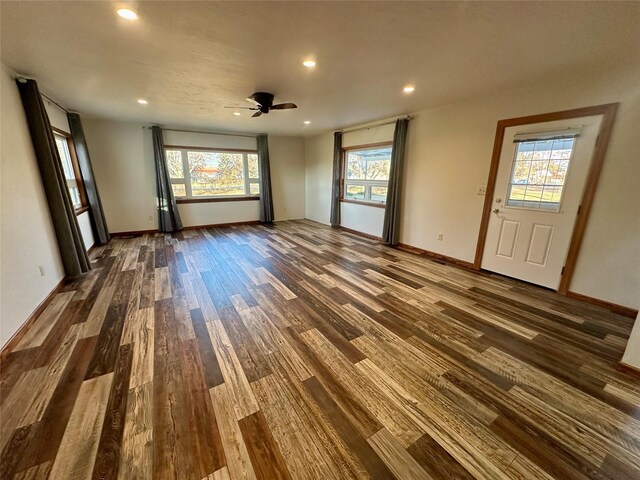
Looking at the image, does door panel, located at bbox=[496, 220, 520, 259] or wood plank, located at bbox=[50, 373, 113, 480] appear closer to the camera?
wood plank, located at bbox=[50, 373, 113, 480]

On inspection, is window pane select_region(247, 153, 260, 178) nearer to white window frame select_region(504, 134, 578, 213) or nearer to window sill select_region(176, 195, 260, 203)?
window sill select_region(176, 195, 260, 203)

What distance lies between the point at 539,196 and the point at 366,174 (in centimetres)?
317

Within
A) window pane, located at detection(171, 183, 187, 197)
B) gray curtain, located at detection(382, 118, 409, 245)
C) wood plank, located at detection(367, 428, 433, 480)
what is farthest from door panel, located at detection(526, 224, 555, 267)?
window pane, located at detection(171, 183, 187, 197)

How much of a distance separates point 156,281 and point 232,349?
1882 mm

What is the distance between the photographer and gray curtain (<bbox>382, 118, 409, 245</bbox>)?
14.5 ft

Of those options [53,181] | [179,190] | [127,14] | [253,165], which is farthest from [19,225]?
[253,165]

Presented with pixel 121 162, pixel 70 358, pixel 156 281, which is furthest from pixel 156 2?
pixel 121 162

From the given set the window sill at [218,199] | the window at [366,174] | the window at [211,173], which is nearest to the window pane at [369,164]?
the window at [366,174]

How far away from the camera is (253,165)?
6.79 m

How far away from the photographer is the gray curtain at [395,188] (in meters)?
4.41

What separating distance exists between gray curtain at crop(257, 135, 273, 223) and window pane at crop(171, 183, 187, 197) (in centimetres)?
186

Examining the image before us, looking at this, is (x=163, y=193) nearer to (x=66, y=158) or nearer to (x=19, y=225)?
(x=66, y=158)

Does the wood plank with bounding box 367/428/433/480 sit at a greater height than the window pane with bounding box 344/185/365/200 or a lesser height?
lesser

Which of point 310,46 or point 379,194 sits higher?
point 310,46
